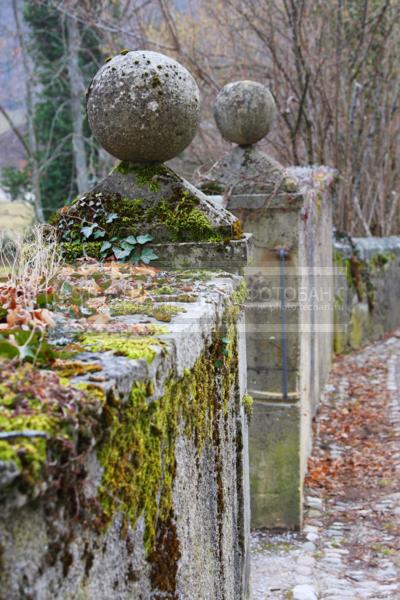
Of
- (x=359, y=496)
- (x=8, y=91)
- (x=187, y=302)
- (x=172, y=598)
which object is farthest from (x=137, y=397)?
(x=8, y=91)

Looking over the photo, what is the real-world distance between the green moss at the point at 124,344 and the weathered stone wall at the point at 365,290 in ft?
29.7

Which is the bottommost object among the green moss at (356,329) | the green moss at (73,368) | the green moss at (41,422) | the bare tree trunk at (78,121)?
the green moss at (356,329)

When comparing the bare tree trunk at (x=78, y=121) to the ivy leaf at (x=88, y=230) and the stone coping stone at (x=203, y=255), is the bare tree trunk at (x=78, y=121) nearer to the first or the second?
the ivy leaf at (x=88, y=230)

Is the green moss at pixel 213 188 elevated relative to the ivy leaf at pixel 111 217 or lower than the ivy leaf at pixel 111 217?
elevated

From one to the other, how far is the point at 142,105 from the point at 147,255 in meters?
0.72

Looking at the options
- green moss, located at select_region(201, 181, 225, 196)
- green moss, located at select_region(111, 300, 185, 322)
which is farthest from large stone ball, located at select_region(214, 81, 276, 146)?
green moss, located at select_region(111, 300, 185, 322)

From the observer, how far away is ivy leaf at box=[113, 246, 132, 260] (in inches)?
136

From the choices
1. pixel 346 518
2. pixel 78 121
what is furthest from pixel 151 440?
pixel 78 121

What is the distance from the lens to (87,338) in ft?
6.19

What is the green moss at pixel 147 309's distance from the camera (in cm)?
225

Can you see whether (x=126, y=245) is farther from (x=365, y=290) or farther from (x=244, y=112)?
(x=365, y=290)

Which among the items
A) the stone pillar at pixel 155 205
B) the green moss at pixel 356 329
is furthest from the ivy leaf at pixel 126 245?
the green moss at pixel 356 329

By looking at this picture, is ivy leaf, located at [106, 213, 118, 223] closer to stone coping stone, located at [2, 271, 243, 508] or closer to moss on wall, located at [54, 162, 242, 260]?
moss on wall, located at [54, 162, 242, 260]

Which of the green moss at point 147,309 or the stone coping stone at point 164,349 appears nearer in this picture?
the stone coping stone at point 164,349
